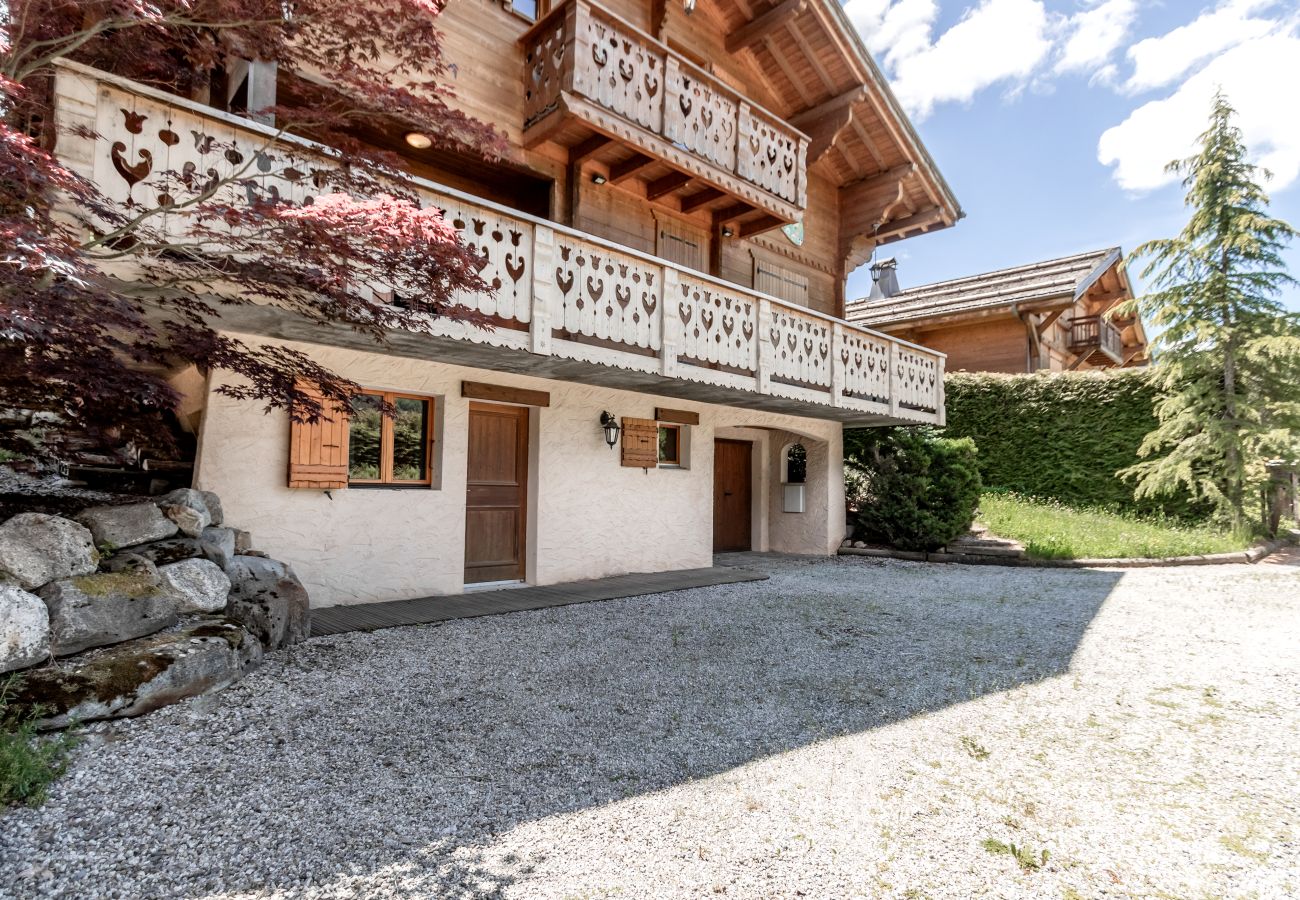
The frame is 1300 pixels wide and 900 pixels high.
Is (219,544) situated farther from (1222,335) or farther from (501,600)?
(1222,335)

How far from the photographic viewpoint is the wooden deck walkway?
18.8ft

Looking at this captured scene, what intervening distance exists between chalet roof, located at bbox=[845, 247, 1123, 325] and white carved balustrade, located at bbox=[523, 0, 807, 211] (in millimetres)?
8555

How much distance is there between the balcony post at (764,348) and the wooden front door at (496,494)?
309 cm

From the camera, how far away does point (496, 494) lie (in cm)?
794

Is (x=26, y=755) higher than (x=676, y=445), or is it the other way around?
(x=676, y=445)

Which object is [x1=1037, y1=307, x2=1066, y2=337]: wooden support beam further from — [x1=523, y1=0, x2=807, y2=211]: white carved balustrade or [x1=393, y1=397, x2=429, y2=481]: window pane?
[x1=393, y1=397, x2=429, y2=481]: window pane

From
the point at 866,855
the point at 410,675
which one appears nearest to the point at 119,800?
the point at 410,675

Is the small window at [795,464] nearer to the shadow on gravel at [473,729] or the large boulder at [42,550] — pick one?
the shadow on gravel at [473,729]

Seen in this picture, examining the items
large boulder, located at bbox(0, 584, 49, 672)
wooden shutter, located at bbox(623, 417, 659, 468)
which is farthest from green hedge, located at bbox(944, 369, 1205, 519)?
large boulder, located at bbox(0, 584, 49, 672)

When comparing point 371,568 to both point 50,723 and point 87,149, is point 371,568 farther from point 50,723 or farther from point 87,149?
point 87,149

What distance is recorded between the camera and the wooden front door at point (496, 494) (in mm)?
7746

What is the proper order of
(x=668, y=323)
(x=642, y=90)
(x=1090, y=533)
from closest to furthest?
(x=668, y=323) → (x=642, y=90) → (x=1090, y=533)

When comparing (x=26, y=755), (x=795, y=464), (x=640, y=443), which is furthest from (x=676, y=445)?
(x=26, y=755)

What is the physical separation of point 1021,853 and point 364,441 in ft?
21.1
